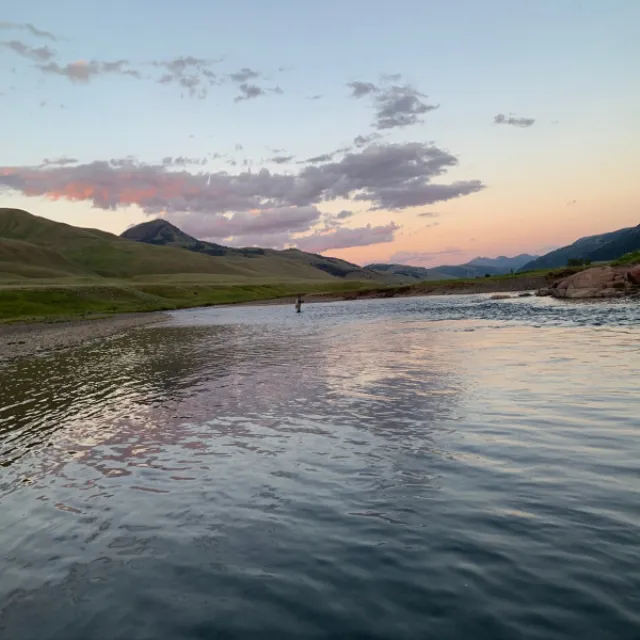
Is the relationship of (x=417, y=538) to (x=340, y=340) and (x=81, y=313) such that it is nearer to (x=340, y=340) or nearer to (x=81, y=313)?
(x=340, y=340)

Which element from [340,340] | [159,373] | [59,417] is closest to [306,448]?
[59,417]

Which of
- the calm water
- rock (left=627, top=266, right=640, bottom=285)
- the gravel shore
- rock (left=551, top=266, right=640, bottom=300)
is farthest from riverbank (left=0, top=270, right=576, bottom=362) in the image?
rock (left=627, top=266, right=640, bottom=285)

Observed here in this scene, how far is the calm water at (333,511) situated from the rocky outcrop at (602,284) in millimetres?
61695

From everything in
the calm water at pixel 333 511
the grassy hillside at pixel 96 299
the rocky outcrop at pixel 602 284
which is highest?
the grassy hillside at pixel 96 299

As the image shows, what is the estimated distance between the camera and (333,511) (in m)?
10.5

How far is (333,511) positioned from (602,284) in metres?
82.5

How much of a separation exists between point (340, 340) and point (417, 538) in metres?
36.8

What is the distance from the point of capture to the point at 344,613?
Answer: 716cm

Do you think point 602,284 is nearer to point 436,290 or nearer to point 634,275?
point 634,275

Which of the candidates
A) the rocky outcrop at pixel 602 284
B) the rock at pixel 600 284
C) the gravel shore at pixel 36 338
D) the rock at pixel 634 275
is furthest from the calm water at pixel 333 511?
the rock at pixel 634 275

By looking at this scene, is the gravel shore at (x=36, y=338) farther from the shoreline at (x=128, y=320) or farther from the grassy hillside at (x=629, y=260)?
the grassy hillside at (x=629, y=260)

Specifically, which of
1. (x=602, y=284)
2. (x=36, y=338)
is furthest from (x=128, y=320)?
(x=602, y=284)

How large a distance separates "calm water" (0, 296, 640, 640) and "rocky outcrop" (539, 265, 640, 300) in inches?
2429

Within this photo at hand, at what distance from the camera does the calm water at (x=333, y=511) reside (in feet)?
23.7
